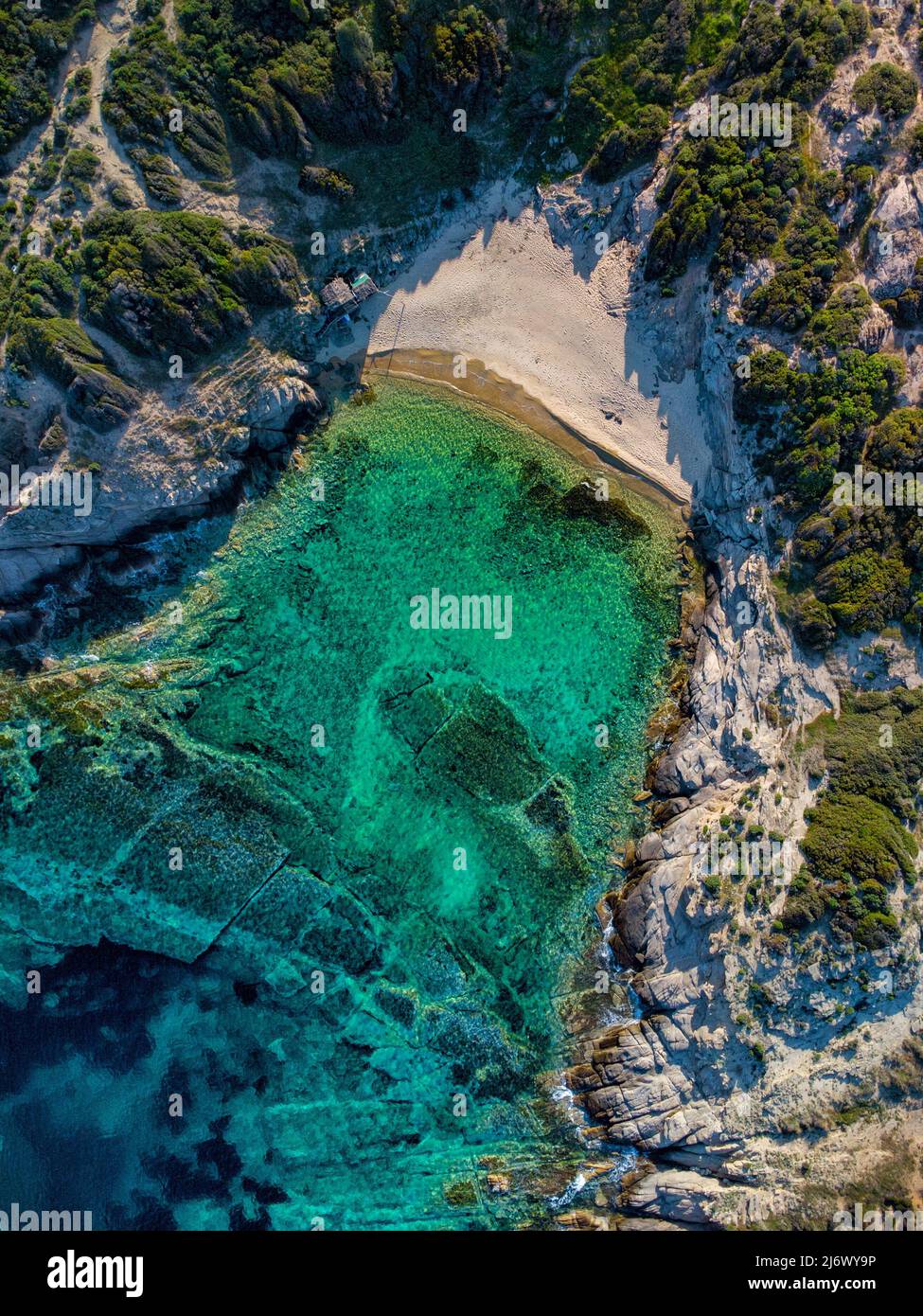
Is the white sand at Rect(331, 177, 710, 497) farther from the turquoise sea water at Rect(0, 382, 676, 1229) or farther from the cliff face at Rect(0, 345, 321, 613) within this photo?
the cliff face at Rect(0, 345, 321, 613)

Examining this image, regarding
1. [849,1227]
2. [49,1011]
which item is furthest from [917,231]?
[49,1011]

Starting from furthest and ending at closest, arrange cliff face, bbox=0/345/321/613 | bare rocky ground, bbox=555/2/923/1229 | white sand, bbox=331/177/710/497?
white sand, bbox=331/177/710/497 → cliff face, bbox=0/345/321/613 → bare rocky ground, bbox=555/2/923/1229

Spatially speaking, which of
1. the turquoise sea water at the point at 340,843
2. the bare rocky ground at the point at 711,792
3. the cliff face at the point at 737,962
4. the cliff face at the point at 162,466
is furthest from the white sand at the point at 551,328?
the cliff face at the point at 162,466

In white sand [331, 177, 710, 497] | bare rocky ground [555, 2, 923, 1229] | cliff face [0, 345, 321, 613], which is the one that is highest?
white sand [331, 177, 710, 497]

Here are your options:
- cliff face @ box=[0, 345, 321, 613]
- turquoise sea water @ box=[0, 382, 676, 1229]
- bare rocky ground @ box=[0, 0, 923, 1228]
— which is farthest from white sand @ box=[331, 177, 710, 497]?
cliff face @ box=[0, 345, 321, 613]

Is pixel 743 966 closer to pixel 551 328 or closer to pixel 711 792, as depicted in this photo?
pixel 711 792

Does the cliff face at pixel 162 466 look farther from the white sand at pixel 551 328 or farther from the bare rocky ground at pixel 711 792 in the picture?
the white sand at pixel 551 328
